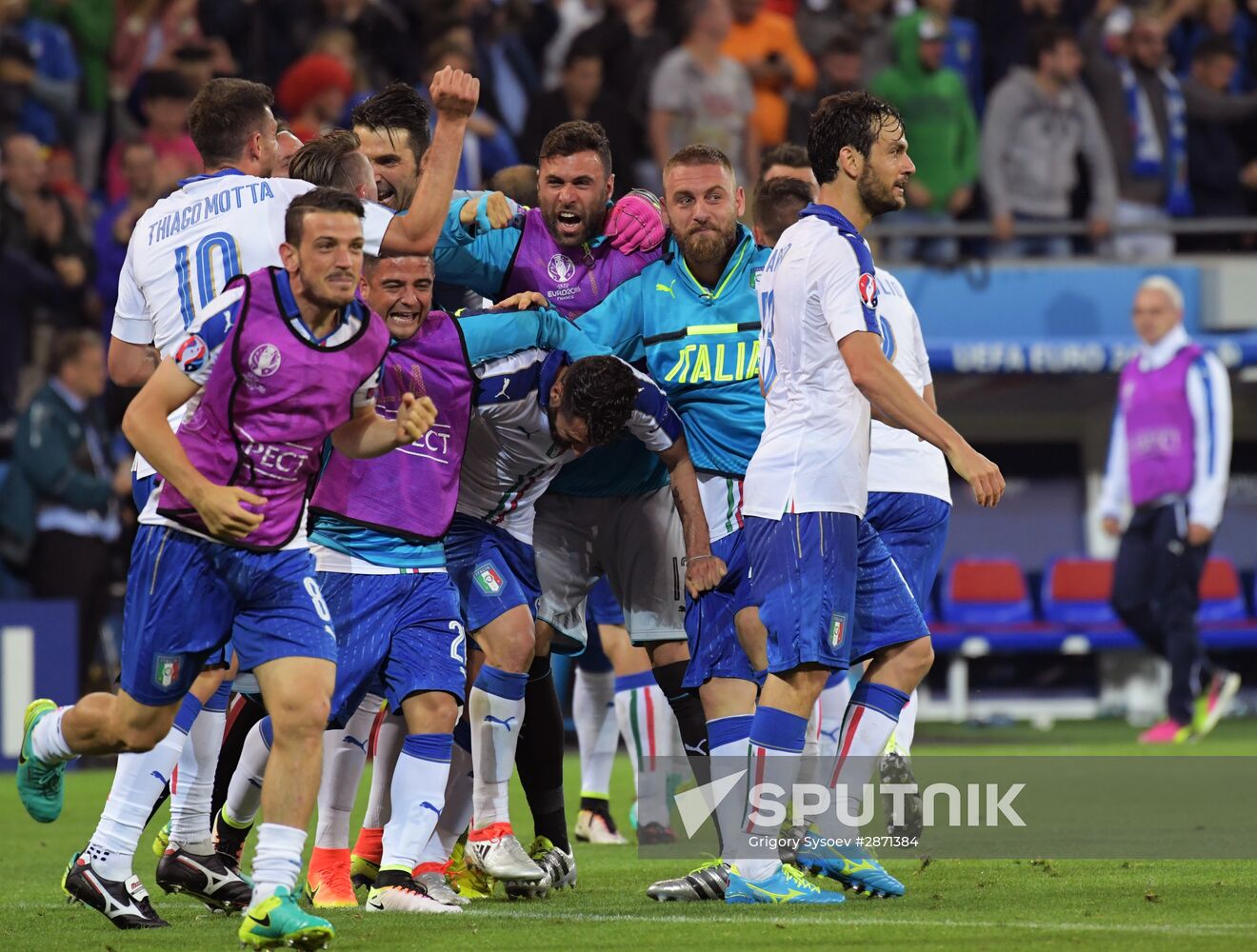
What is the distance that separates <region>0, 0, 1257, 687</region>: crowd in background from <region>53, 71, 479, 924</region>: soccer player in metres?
5.99

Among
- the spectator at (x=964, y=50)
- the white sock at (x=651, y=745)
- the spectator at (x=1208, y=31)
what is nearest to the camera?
the white sock at (x=651, y=745)

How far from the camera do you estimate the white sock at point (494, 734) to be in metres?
6.61

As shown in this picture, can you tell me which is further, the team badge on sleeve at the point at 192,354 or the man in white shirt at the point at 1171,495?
the man in white shirt at the point at 1171,495

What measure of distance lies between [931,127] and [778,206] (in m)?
7.30

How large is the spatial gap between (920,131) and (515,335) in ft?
29.1

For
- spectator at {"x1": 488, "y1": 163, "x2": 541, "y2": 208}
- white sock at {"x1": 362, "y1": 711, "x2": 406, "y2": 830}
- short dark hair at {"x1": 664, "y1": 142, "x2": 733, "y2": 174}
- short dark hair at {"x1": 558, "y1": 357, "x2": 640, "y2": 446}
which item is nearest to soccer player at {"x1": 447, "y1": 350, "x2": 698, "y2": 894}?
short dark hair at {"x1": 558, "y1": 357, "x2": 640, "y2": 446}

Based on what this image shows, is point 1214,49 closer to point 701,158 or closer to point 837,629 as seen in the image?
point 701,158

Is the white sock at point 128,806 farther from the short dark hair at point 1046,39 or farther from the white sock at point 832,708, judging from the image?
the short dark hair at point 1046,39

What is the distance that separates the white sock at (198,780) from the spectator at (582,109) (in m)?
7.89

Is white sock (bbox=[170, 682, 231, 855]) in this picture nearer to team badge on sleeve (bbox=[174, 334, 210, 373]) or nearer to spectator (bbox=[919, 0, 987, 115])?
team badge on sleeve (bbox=[174, 334, 210, 373])

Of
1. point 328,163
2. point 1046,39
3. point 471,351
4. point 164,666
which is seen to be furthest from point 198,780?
point 1046,39

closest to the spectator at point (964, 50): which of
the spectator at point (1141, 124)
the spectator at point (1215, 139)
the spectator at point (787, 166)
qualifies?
the spectator at point (1141, 124)

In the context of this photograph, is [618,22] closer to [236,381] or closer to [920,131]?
[920,131]

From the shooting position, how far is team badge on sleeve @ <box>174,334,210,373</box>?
532cm
